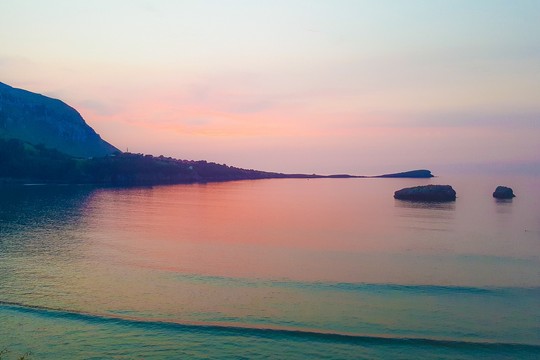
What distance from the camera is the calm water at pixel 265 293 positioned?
3098cm

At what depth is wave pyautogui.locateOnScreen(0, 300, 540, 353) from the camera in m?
31.2

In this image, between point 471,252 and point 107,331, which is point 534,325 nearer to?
point 471,252

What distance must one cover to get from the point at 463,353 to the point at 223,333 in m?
16.6

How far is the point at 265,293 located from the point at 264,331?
825cm

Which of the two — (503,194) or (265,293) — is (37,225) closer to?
(265,293)

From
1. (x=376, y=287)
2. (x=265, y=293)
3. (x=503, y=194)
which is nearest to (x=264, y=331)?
(x=265, y=293)

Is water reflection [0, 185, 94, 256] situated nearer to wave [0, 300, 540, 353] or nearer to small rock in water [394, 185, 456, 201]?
wave [0, 300, 540, 353]

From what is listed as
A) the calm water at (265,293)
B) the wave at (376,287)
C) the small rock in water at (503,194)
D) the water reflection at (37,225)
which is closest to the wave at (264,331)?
the calm water at (265,293)

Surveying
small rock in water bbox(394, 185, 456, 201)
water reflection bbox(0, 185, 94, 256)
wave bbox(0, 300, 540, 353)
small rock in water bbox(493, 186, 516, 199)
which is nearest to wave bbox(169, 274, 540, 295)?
wave bbox(0, 300, 540, 353)

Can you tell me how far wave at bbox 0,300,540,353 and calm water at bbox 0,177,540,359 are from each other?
0.13m

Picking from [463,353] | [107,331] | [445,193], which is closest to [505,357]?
[463,353]

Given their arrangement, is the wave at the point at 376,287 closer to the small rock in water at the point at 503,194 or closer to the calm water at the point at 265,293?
the calm water at the point at 265,293

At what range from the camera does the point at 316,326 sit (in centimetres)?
3369

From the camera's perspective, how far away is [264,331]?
32875 mm
